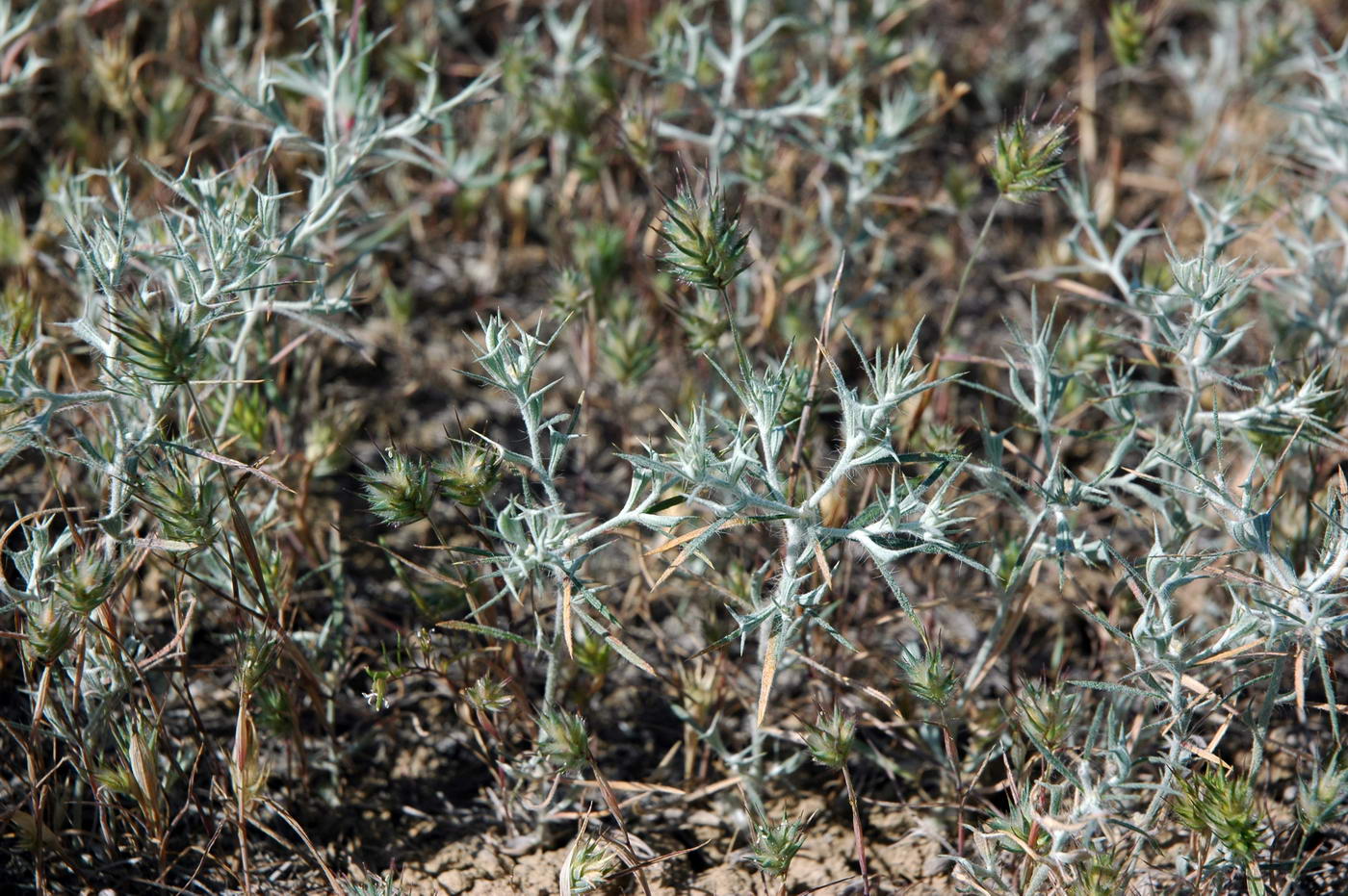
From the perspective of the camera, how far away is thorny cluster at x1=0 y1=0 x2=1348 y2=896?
1902 mm

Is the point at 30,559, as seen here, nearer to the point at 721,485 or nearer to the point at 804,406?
the point at 721,485

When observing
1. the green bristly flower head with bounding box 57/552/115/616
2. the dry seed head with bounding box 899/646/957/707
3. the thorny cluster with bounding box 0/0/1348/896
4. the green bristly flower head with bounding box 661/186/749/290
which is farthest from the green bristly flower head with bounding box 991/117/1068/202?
the green bristly flower head with bounding box 57/552/115/616

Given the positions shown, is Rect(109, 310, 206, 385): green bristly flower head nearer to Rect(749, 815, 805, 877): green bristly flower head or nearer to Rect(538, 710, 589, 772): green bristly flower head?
Rect(538, 710, 589, 772): green bristly flower head

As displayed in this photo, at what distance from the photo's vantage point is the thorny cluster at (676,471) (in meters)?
1.90

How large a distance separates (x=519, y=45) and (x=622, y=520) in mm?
1770

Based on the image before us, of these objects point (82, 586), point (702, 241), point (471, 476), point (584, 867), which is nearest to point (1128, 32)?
point (702, 241)

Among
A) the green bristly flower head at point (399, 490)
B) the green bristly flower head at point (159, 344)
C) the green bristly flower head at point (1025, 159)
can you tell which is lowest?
the green bristly flower head at point (399, 490)

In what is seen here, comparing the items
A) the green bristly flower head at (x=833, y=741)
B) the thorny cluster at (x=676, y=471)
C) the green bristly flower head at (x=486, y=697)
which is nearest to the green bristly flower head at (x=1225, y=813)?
the thorny cluster at (x=676, y=471)

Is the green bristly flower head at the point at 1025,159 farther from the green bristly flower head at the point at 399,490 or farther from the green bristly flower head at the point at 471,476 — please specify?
the green bristly flower head at the point at 399,490

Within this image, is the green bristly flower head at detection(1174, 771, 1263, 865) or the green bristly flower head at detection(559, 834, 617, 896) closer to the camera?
the green bristly flower head at detection(1174, 771, 1263, 865)

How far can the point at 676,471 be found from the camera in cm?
176

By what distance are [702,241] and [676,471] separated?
0.39m

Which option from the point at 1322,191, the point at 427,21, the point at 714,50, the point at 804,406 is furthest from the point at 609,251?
the point at 1322,191

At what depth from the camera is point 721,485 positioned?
1.79 meters
